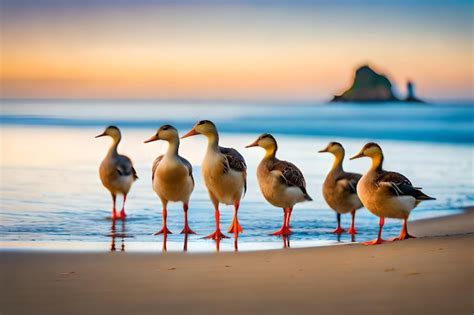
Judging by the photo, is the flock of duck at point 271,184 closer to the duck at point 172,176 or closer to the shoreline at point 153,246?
the duck at point 172,176

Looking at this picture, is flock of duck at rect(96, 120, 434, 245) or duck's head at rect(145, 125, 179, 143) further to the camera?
duck's head at rect(145, 125, 179, 143)

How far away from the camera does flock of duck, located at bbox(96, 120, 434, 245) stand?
9.63 m

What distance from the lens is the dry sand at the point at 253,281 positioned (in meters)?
6.03

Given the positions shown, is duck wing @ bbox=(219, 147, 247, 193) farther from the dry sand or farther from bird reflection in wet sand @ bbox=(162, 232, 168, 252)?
the dry sand

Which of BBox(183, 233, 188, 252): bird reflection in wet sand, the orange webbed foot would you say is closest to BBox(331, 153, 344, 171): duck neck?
the orange webbed foot

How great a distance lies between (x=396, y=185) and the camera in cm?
957

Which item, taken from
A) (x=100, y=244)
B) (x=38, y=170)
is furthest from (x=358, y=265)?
(x=38, y=170)

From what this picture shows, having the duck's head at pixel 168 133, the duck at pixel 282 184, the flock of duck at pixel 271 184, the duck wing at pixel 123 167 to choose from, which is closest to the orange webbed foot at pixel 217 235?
the flock of duck at pixel 271 184

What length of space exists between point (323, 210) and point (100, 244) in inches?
168

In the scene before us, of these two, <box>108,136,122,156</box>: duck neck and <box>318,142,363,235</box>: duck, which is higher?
<box>108,136,122,156</box>: duck neck

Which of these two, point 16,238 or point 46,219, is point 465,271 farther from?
point 46,219

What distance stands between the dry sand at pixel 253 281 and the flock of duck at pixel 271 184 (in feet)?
3.19

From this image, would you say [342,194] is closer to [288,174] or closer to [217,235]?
[288,174]

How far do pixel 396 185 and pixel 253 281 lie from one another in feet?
10.7
